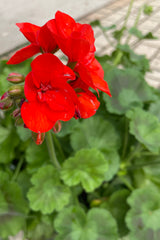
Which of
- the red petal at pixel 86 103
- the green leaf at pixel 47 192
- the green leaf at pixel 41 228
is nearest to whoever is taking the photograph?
the red petal at pixel 86 103

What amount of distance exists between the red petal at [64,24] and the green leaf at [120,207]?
819mm

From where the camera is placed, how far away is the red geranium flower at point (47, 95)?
49cm

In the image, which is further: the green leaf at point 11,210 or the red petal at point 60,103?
the green leaf at point 11,210

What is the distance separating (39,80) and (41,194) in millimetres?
613

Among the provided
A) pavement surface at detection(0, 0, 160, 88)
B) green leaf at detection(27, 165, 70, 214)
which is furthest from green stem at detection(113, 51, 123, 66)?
green leaf at detection(27, 165, 70, 214)

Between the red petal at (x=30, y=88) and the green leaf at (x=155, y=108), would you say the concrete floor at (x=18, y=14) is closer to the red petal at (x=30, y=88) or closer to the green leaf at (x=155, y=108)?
the green leaf at (x=155, y=108)

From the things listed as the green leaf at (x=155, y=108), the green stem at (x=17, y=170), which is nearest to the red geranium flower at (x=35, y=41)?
the green stem at (x=17, y=170)

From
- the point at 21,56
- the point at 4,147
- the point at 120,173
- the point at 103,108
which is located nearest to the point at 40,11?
the point at 103,108

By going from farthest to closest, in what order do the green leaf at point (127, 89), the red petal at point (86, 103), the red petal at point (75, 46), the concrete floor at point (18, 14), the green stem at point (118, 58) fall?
the concrete floor at point (18, 14), the green stem at point (118, 58), the green leaf at point (127, 89), the red petal at point (86, 103), the red petal at point (75, 46)

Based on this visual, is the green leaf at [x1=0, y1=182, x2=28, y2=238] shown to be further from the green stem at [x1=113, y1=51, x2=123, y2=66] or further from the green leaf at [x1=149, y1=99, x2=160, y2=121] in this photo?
the green stem at [x1=113, y1=51, x2=123, y2=66]

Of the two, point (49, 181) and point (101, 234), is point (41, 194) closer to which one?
point (49, 181)

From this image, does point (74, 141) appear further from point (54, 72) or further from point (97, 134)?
point (54, 72)

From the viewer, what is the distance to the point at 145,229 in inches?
38.7

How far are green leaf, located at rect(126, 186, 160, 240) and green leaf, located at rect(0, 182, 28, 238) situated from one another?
44 centimetres
